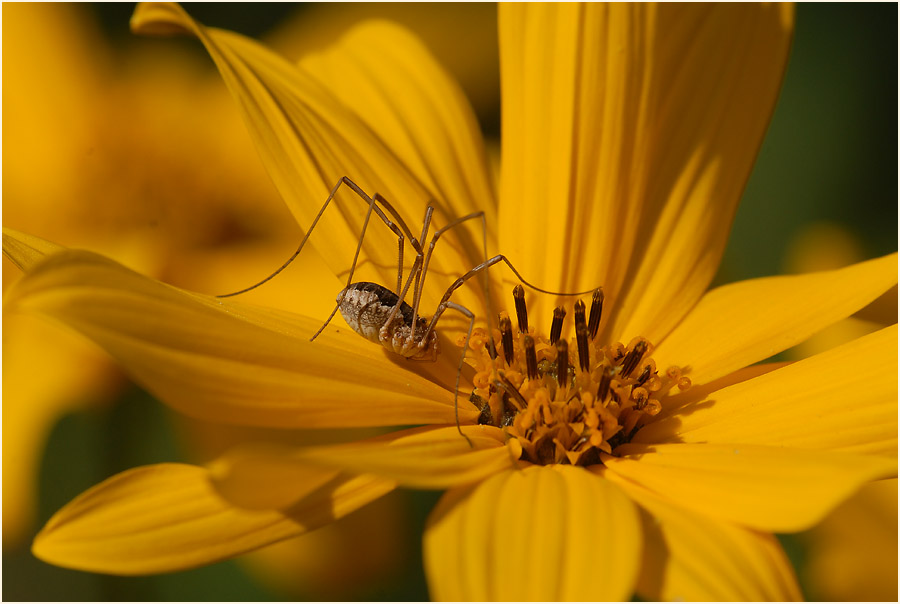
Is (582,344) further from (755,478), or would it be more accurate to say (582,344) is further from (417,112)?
(417,112)

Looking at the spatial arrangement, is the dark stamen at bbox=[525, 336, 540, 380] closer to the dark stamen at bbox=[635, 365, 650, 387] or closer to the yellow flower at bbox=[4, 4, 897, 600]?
the yellow flower at bbox=[4, 4, 897, 600]

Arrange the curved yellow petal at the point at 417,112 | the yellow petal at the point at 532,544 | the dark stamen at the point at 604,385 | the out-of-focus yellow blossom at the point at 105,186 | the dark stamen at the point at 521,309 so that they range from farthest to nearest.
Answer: the out-of-focus yellow blossom at the point at 105,186 < the curved yellow petal at the point at 417,112 < the dark stamen at the point at 521,309 < the dark stamen at the point at 604,385 < the yellow petal at the point at 532,544

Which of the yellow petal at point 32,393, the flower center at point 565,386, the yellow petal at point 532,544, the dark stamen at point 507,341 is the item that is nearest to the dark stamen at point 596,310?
the flower center at point 565,386

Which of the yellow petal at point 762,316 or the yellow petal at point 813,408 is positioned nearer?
the yellow petal at point 813,408

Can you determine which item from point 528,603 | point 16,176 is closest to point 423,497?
point 528,603

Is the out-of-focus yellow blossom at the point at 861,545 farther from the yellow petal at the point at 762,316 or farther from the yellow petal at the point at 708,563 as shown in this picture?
the yellow petal at the point at 708,563

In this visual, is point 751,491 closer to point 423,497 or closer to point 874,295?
point 874,295
